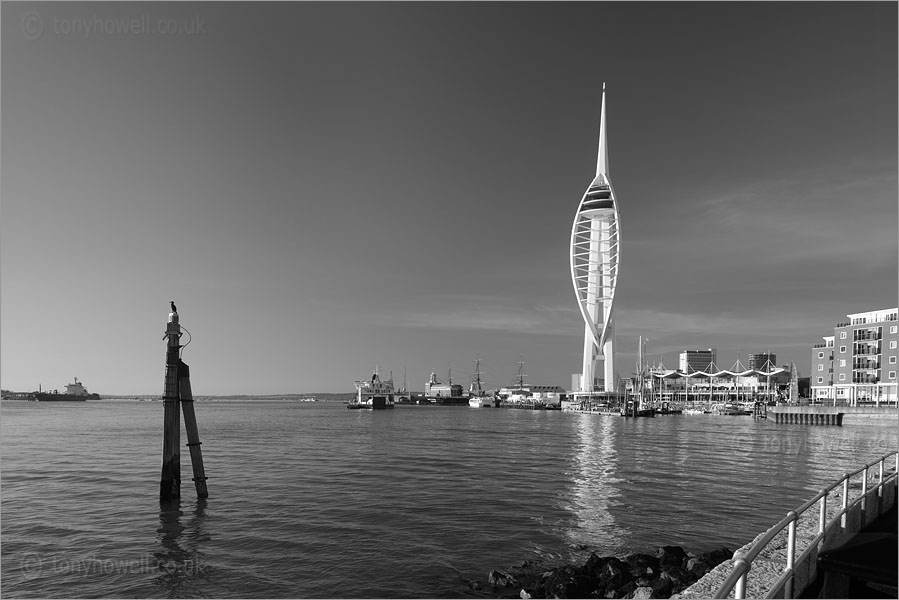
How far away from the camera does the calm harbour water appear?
1381 cm

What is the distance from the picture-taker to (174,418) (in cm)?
2131

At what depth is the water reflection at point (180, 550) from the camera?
1325 cm

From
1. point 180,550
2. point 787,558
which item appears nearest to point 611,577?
point 787,558

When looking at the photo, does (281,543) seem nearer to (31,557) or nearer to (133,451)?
(31,557)

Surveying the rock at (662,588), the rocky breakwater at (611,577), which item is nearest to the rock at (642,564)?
the rocky breakwater at (611,577)

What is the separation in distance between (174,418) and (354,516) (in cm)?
778

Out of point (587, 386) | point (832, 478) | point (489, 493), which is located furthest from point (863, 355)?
point (489, 493)

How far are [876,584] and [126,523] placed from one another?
20004 millimetres

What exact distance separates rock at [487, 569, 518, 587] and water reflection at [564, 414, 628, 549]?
3912 mm

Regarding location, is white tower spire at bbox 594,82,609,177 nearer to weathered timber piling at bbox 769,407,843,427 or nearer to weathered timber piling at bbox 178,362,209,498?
weathered timber piling at bbox 769,407,843,427

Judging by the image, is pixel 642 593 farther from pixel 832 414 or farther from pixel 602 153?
pixel 602 153

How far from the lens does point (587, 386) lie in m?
159
